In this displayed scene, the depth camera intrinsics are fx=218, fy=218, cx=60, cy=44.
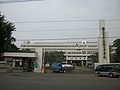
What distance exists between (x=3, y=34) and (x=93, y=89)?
4542cm

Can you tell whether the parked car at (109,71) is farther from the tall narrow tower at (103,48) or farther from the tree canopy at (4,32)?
the tree canopy at (4,32)

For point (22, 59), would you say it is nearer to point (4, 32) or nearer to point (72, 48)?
point (4, 32)

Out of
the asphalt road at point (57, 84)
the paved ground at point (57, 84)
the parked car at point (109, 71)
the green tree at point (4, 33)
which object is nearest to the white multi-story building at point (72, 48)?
the green tree at point (4, 33)

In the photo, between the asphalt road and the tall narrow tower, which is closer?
the asphalt road

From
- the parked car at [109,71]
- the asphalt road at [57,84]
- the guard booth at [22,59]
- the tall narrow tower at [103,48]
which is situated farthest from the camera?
the tall narrow tower at [103,48]

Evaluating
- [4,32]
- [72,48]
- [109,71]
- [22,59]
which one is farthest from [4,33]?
[72,48]

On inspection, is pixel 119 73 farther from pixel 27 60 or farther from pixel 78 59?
pixel 78 59

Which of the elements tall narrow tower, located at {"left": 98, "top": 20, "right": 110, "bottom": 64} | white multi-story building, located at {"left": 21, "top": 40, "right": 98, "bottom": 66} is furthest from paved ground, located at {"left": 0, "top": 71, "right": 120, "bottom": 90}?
white multi-story building, located at {"left": 21, "top": 40, "right": 98, "bottom": 66}

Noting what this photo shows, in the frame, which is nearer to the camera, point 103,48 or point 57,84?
point 57,84

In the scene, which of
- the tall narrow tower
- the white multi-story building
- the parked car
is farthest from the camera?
the white multi-story building

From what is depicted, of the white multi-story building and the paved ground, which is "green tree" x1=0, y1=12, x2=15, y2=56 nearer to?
the paved ground

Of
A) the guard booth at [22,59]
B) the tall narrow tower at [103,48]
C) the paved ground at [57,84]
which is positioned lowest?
the paved ground at [57,84]

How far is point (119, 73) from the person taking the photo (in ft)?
116

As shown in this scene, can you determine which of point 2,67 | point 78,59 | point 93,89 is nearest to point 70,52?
point 78,59
